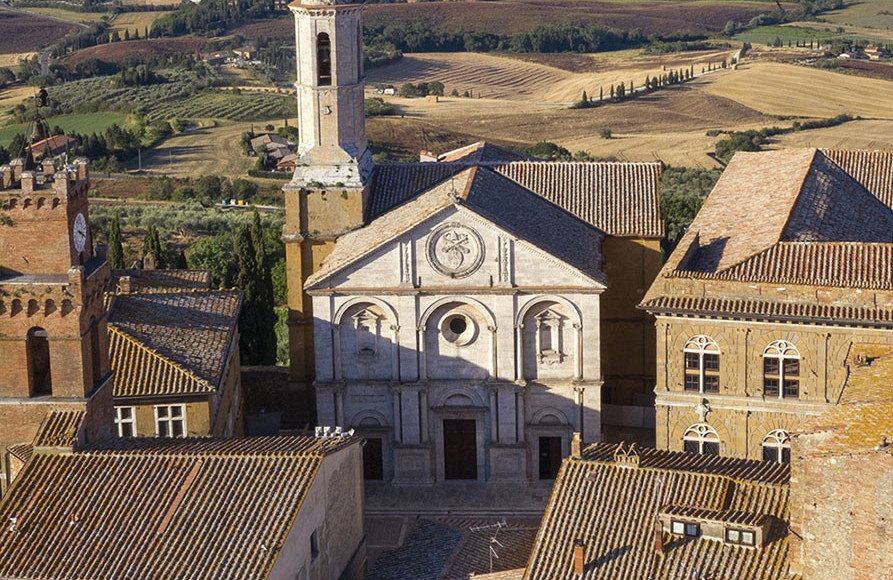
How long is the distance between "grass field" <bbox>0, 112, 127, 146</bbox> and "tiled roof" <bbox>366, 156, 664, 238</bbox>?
62098 mm

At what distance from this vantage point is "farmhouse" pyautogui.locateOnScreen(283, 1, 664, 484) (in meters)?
53.3

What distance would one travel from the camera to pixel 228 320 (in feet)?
170

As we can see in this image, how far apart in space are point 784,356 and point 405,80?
101 metres

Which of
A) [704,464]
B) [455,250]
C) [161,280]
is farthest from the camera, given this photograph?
[161,280]

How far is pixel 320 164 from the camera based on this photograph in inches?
2272

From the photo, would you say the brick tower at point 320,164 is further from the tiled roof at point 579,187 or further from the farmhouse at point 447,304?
the tiled roof at point 579,187

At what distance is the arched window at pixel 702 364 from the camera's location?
49.3 m

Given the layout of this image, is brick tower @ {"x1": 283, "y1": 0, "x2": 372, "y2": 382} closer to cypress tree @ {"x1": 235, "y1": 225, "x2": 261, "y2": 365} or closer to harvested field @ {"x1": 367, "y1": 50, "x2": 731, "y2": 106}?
cypress tree @ {"x1": 235, "y1": 225, "x2": 261, "y2": 365}

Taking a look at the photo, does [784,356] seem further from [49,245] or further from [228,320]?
[49,245]

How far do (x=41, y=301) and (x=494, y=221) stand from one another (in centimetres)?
1654

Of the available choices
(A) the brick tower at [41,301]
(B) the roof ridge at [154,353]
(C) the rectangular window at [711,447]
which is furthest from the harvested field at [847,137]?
(A) the brick tower at [41,301]

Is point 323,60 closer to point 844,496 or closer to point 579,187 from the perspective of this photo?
point 579,187

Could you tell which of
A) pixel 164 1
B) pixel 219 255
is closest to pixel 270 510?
pixel 219 255

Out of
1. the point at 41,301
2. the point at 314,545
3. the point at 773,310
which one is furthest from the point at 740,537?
the point at 41,301
